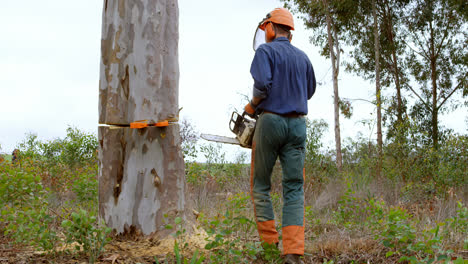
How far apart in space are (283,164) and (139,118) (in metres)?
1.47

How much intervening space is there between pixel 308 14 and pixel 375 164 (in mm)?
12326

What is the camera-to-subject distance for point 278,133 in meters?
4.14

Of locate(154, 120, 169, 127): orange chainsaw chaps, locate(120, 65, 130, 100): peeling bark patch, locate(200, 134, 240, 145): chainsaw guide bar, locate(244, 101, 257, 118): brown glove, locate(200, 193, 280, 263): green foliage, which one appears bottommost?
locate(200, 193, 280, 263): green foliage

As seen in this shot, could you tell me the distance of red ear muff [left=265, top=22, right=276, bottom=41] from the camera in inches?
179

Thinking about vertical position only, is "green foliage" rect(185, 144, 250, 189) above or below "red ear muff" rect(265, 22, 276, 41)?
below

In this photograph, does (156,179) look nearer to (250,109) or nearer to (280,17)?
(250,109)

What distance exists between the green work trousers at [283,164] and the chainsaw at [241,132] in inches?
7.7

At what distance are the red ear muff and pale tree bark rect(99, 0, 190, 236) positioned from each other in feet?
3.39

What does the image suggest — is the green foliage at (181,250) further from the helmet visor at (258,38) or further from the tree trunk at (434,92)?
the tree trunk at (434,92)

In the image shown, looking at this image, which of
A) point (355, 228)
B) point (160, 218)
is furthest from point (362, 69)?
point (160, 218)

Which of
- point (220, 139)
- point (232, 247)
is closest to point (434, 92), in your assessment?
point (220, 139)

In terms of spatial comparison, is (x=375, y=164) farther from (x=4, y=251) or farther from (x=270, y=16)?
(x=4, y=251)

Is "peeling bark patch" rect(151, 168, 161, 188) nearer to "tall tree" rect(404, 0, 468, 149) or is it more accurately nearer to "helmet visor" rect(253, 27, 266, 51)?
"helmet visor" rect(253, 27, 266, 51)

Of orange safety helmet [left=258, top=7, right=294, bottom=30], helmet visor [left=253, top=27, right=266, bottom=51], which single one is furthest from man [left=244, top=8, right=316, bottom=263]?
helmet visor [left=253, top=27, right=266, bottom=51]
